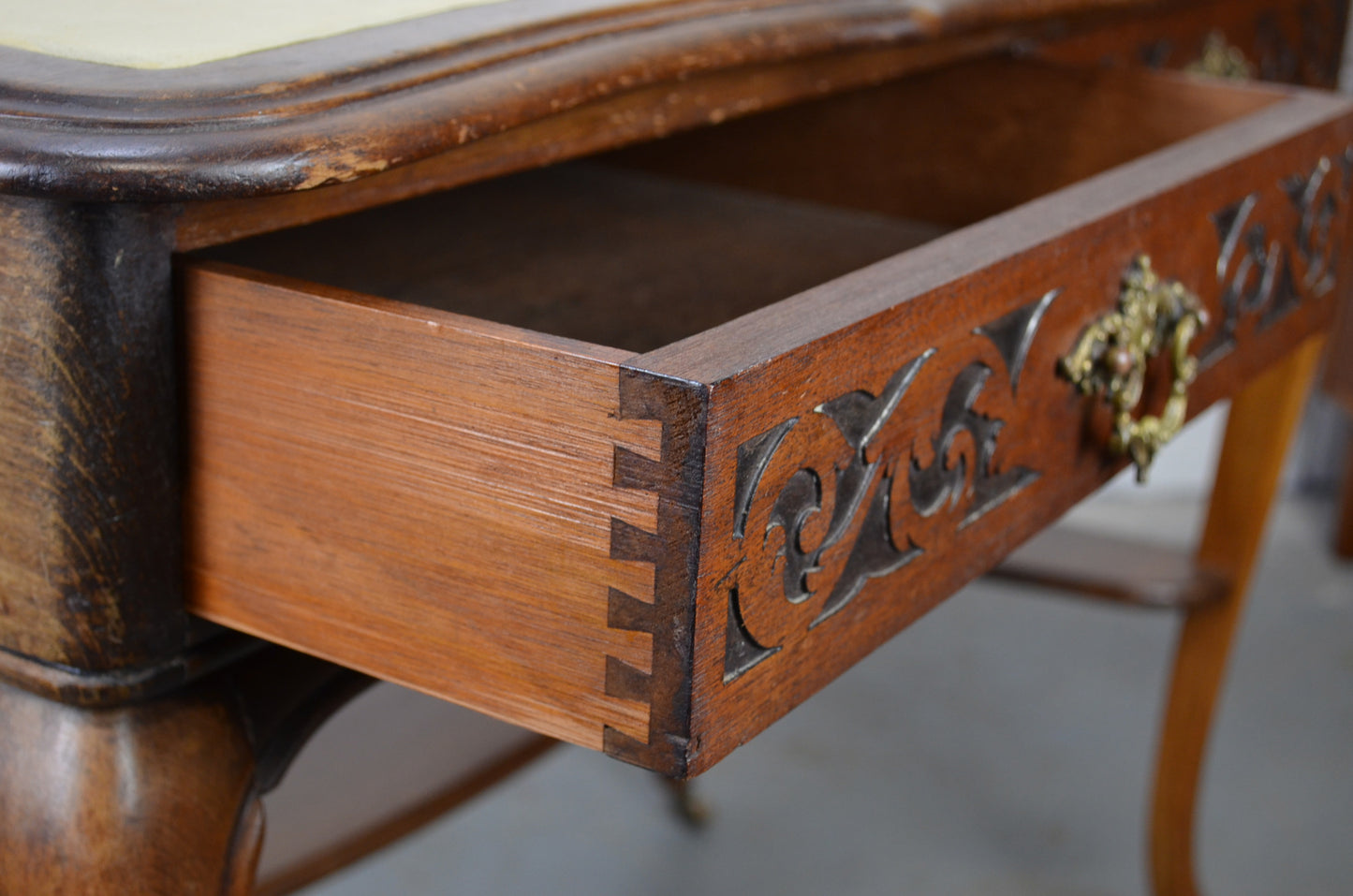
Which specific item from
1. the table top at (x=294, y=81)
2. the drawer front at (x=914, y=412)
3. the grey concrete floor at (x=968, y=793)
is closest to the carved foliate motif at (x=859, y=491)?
the drawer front at (x=914, y=412)

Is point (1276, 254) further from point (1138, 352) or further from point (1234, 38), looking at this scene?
point (1234, 38)

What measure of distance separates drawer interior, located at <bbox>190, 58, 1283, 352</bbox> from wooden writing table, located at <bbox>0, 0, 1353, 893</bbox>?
91 mm

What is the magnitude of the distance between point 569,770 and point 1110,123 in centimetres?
87

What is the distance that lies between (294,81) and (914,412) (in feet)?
0.72

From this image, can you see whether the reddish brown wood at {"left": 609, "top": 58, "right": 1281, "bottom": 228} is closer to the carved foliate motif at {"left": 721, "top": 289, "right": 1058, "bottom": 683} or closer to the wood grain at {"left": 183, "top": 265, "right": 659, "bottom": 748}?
the carved foliate motif at {"left": 721, "top": 289, "right": 1058, "bottom": 683}

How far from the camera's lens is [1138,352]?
61cm

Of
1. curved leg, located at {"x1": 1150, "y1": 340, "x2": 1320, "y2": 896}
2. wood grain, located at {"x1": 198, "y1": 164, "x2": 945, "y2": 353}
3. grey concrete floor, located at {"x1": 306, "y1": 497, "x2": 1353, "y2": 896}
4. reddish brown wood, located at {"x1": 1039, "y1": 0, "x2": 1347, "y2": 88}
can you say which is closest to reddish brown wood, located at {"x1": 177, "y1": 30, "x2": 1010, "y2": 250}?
wood grain, located at {"x1": 198, "y1": 164, "x2": 945, "y2": 353}

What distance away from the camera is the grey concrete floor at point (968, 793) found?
129 cm

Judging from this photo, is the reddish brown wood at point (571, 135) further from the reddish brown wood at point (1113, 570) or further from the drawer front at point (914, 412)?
the reddish brown wood at point (1113, 570)

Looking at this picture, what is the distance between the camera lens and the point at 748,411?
394mm

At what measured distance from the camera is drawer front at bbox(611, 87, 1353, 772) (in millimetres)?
406

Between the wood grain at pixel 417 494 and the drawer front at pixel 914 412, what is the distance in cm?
2

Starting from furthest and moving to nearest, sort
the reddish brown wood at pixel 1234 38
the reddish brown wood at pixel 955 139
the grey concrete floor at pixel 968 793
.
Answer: the grey concrete floor at pixel 968 793, the reddish brown wood at pixel 1234 38, the reddish brown wood at pixel 955 139

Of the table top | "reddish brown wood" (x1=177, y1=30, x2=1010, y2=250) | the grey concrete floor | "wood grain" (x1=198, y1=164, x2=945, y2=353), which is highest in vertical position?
the table top
